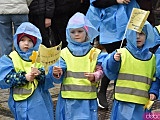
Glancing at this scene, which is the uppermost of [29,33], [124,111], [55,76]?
[29,33]

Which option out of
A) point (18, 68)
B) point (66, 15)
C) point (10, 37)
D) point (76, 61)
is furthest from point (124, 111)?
point (66, 15)

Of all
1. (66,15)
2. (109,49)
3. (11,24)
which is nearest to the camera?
(109,49)

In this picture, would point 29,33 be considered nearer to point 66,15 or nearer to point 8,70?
point 8,70

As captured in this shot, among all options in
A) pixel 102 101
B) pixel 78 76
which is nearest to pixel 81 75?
pixel 78 76

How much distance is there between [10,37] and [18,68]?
1691 mm

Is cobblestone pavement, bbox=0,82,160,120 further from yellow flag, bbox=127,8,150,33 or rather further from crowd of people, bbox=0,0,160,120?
yellow flag, bbox=127,8,150,33

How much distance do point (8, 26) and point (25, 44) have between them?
152cm

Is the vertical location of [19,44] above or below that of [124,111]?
above

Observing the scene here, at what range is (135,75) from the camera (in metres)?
4.66

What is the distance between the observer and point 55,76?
4.63 m

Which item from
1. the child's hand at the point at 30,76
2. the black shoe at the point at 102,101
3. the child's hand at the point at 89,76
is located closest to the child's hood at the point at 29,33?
the child's hand at the point at 30,76

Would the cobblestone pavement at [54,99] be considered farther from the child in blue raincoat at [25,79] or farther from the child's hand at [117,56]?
the child's hand at [117,56]

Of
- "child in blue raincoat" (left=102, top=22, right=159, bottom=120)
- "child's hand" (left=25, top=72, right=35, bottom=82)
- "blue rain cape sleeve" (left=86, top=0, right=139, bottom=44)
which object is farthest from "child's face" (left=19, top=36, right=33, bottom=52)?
"blue rain cape sleeve" (left=86, top=0, right=139, bottom=44)

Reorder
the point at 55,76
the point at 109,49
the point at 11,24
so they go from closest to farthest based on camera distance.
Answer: the point at 55,76 → the point at 109,49 → the point at 11,24
